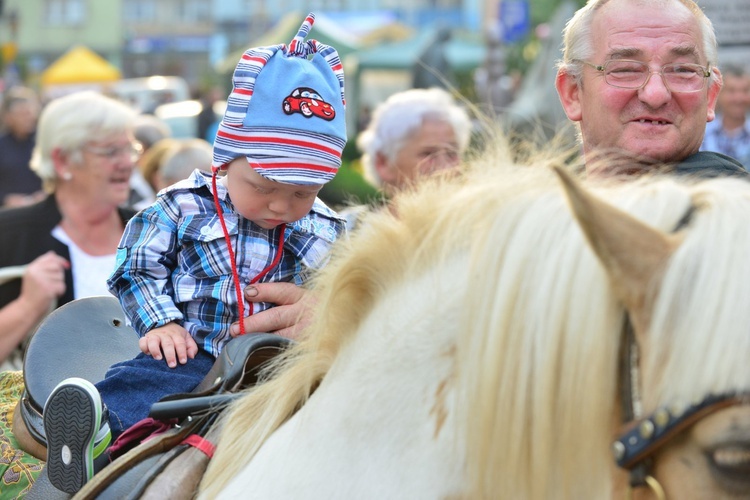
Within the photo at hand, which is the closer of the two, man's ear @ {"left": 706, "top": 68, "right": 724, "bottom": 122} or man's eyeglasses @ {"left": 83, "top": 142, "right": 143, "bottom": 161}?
man's ear @ {"left": 706, "top": 68, "right": 724, "bottom": 122}

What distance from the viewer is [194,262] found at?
2.17 meters

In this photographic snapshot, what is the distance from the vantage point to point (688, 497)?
44.5 inches

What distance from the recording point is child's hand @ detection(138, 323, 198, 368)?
202 centimetres

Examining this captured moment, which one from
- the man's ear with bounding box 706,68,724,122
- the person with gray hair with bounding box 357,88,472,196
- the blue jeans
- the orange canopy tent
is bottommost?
the orange canopy tent

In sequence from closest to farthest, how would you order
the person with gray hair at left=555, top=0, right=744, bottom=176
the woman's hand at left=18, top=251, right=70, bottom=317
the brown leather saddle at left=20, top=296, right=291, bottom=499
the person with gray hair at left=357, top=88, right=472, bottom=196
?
the brown leather saddle at left=20, top=296, right=291, bottom=499 → the person with gray hair at left=555, top=0, right=744, bottom=176 → the woman's hand at left=18, top=251, right=70, bottom=317 → the person with gray hair at left=357, top=88, right=472, bottom=196

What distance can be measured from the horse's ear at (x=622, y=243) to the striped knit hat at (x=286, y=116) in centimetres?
107

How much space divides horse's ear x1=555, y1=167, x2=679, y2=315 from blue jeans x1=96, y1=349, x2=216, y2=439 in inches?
45.0

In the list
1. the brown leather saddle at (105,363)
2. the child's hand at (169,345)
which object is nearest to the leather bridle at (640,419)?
the brown leather saddle at (105,363)

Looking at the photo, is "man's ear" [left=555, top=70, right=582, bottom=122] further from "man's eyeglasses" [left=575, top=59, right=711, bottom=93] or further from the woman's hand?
the woman's hand

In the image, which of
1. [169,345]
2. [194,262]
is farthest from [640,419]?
[194,262]

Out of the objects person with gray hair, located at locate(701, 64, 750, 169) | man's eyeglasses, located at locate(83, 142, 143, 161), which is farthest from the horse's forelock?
person with gray hair, located at locate(701, 64, 750, 169)

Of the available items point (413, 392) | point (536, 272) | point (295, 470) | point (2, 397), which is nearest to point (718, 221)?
point (536, 272)

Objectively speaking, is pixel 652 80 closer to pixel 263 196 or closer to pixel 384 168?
pixel 263 196

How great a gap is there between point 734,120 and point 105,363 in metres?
6.40
